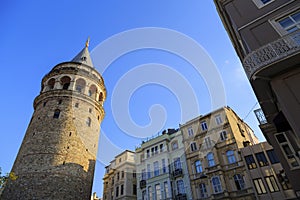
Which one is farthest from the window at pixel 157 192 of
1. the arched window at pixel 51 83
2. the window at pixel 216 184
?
the arched window at pixel 51 83

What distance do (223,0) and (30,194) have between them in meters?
23.9

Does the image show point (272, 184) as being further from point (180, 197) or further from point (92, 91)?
point (92, 91)

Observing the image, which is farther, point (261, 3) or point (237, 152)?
point (237, 152)

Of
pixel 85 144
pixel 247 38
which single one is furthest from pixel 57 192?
pixel 247 38

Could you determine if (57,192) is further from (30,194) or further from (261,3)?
(261,3)

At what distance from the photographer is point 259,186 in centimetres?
1727

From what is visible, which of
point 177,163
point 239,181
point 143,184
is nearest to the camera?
point 239,181

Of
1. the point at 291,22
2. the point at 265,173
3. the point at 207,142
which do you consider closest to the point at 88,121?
the point at 207,142

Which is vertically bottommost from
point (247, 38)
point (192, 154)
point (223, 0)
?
point (247, 38)

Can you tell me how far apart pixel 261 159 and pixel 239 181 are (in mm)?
2866

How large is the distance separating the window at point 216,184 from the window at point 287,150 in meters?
11.4

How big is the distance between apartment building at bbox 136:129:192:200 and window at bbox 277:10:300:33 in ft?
61.2

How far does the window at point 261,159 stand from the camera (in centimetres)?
1786

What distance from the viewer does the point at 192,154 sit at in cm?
2320
